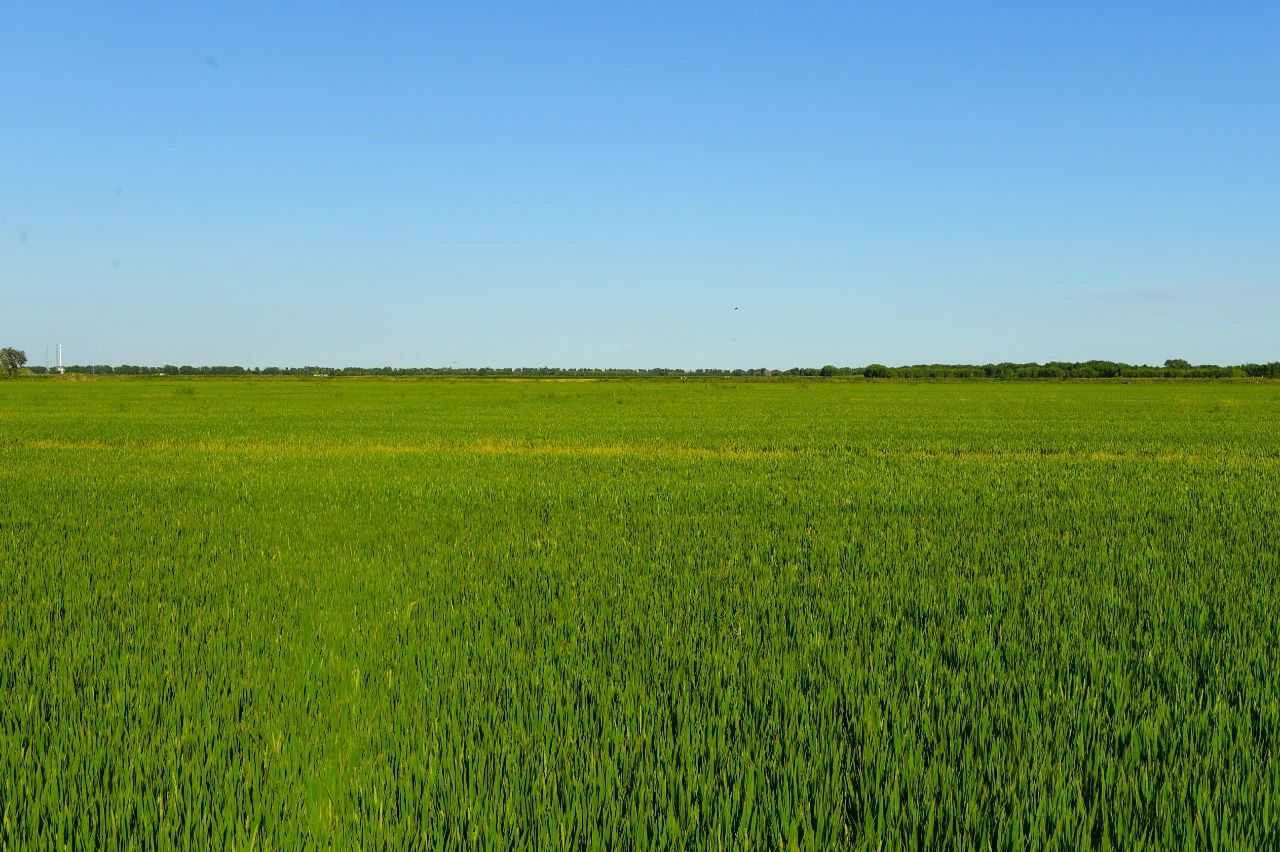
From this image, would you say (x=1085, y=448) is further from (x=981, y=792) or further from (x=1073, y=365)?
(x=1073, y=365)

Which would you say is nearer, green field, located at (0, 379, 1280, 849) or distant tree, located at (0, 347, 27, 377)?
green field, located at (0, 379, 1280, 849)

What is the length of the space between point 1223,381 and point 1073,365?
34.3 m

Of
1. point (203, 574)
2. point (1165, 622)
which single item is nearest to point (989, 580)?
point (1165, 622)

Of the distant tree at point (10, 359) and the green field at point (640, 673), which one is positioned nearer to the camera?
the green field at point (640, 673)

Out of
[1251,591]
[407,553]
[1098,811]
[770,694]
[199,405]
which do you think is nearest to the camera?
[1098,811]

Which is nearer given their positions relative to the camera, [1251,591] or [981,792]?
[981,792]

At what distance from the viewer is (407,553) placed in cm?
873

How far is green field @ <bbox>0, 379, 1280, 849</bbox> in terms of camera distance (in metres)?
3.18

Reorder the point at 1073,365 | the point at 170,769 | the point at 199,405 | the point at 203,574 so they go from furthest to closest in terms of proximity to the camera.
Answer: the point at 1073,365, the point at 199,405, the point at 203,574, the point at 170,769

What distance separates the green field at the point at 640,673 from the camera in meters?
3.18

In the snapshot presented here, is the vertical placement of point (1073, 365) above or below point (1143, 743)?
above

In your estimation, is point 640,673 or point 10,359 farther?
point 10,359

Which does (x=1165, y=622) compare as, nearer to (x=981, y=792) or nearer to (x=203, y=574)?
(x=981, y=792)

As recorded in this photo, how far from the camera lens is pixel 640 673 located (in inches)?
186
